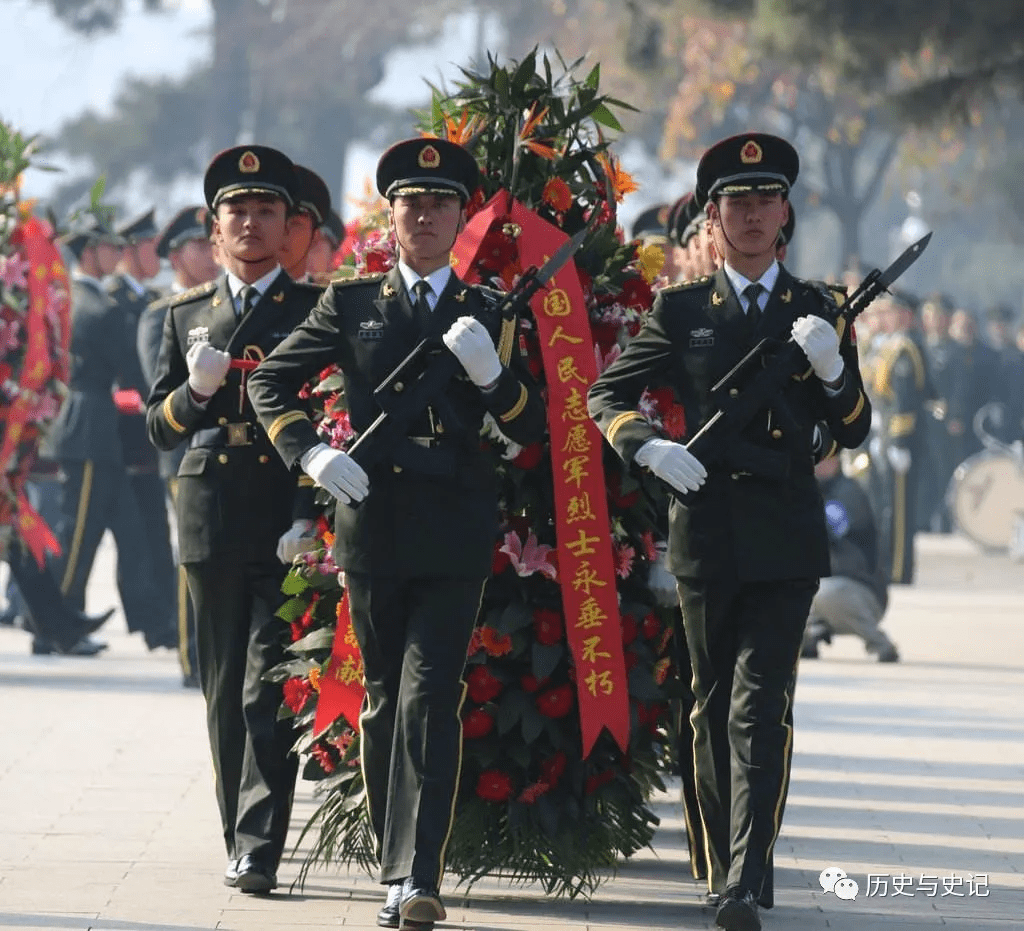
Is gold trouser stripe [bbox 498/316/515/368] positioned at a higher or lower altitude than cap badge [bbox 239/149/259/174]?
lower

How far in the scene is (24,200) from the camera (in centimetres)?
1262

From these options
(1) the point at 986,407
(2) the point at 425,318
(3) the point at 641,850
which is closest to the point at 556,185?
(2) the point at 425,318

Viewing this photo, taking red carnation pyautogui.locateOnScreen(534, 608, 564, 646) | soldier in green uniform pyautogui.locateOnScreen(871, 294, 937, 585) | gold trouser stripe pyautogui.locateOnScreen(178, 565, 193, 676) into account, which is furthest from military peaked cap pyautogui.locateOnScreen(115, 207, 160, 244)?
red carnation pyautogui.locateOnScreen(534, 608, 564, 646)

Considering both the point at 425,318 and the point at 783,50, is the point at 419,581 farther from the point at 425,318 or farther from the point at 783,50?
the point at 783,50

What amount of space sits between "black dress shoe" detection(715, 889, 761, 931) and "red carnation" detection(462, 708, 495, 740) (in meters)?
0.90

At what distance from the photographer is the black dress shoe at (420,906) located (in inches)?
257

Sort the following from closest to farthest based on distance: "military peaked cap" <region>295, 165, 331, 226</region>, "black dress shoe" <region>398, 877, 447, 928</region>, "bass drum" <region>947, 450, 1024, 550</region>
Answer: "black dress shoe" <region>398, 877, 447, 928</region> < "military peaked cap" <region>295, 165, 331, 226</region> < "bass drum" <region>947, 450, 1024, 550</region>

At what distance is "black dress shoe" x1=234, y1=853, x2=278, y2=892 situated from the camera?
737 cm

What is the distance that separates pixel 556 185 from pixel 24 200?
5.72 meters

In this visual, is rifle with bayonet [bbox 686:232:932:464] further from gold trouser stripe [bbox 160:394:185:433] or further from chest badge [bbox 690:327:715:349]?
gold trouser stripe [bbox 160:394:185:433]

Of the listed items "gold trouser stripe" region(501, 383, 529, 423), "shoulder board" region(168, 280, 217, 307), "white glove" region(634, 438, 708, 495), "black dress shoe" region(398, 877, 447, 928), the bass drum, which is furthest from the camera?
the bass drum

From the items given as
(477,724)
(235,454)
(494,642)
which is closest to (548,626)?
(494,642)

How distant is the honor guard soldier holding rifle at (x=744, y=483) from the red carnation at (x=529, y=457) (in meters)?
0.31

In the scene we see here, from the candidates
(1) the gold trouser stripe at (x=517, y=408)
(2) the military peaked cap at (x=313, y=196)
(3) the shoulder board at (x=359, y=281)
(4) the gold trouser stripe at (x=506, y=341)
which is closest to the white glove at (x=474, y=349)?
(1) the gold trouser stripe at (x=517, y=408)
